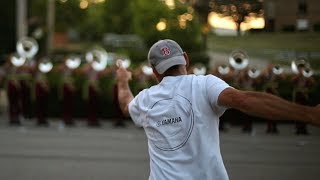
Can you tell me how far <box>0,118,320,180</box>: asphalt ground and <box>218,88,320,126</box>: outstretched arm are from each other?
17.7 ft

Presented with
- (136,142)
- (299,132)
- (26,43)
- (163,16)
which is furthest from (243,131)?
(163,16)

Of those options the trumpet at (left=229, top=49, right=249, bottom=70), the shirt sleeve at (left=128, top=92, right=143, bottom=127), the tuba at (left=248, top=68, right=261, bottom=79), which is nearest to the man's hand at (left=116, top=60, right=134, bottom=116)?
the shirt sleeve at (left=128, top=92, right=143, bottom=127)

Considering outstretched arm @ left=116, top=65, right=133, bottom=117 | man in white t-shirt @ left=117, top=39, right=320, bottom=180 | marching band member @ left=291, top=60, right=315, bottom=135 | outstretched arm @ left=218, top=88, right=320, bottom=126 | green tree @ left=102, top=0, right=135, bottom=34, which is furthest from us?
green tree @ left=102, top=0, right=135, bottom=34

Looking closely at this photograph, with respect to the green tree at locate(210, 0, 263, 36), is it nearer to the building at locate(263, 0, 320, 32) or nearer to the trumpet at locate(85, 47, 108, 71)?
the building at locate(263, 0, 320, 32)

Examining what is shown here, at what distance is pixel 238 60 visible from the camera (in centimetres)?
1548

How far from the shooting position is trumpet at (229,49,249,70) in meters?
15.2

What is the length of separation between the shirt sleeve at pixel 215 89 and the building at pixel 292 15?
7344mm

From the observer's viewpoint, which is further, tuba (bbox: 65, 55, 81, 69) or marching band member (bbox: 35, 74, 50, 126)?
tuba (bbox: 65, 55, 81, 69)

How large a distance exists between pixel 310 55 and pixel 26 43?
8.57 metres

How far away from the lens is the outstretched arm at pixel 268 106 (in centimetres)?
242

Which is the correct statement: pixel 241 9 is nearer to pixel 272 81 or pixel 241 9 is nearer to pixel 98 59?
pixel 272 81

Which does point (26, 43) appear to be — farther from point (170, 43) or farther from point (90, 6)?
point (90, 6)

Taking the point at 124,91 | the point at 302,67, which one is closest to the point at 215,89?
the point at 124,91

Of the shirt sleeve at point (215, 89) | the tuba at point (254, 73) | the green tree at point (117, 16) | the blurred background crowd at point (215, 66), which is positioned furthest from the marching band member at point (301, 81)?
the green tree at point (117, 16)
